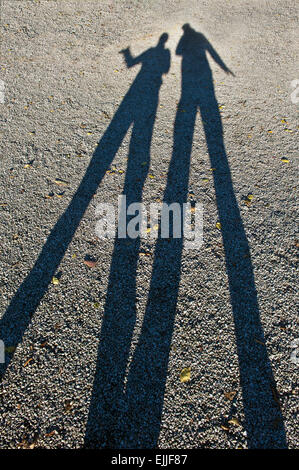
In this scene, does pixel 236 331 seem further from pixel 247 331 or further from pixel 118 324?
pixel 118 324

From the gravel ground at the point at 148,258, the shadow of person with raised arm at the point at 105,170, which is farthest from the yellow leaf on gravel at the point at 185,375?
the shadow of person with raised arm at the point at 105,170

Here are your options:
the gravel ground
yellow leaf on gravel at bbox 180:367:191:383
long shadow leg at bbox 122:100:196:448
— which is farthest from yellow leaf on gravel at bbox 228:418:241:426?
long shadow leg at bbox 122:100:196:448

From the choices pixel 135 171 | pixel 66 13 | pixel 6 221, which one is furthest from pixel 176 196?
pixel 66 13

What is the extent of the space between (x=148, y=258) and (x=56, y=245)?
3.82 ft

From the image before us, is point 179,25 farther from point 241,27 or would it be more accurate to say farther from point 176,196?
point 176,196

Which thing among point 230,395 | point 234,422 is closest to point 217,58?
point 230,395

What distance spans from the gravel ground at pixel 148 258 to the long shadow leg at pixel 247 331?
1 cm

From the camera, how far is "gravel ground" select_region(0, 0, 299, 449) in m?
2.65

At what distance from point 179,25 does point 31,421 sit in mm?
9131

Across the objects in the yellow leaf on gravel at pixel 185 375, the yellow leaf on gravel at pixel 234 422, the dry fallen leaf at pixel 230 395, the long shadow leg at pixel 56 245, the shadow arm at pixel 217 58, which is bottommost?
the yellow leaf on gravel at pixel 234 422

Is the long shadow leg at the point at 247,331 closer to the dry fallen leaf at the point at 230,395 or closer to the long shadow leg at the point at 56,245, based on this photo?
the dry fallen leaf at the point at 230,395

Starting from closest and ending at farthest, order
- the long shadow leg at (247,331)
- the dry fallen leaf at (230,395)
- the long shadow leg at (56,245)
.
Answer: the long shadow leg at (247,331), the dry fallen leaf at (230,395), the long shadow leg at (56,245)

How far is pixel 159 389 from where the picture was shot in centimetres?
275

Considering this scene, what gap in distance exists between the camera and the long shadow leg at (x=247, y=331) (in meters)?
2.56
